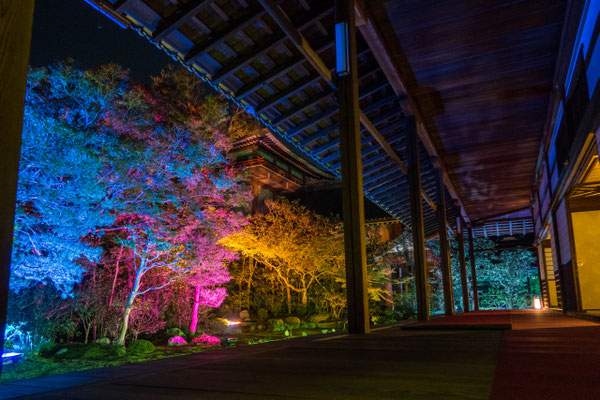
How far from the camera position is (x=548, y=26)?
4.62m

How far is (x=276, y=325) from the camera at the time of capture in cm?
1097

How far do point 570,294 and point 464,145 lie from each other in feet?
10.4

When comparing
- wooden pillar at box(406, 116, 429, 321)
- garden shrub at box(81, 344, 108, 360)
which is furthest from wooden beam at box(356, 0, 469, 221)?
garden shrub at box(81, 344, 108, 360)

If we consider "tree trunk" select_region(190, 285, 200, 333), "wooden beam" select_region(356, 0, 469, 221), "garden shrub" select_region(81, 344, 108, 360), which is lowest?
"garden shrub" select_region(81, 344, 108, 360)

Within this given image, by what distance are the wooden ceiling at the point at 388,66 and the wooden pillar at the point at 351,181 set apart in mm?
616

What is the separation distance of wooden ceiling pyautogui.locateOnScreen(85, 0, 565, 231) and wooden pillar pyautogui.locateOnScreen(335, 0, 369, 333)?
→ 2.02ft

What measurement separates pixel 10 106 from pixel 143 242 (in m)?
6.62

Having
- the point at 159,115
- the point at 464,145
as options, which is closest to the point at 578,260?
the point at 464,145

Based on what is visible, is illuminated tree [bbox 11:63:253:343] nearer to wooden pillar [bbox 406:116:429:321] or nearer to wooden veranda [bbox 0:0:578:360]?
wooden veranda [bbox 0:0:578:360]

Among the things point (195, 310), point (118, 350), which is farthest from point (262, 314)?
point (118, 350)

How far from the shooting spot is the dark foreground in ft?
3.74

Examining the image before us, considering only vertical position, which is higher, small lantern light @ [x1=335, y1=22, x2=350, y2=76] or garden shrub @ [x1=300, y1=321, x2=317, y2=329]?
small lantern light @ [x1=335, y1=22, x2=350, y2=76]

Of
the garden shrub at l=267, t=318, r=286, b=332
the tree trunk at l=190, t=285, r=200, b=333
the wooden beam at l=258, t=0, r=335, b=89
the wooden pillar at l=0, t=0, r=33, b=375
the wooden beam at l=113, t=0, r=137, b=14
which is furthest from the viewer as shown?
the garden shrub at l=267, t=318, r=286, b=332

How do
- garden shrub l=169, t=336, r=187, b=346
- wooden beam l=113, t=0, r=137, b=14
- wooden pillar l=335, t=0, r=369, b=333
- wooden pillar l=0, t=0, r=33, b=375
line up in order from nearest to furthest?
wooden pillar l=0, t=0, r=33, b=375, wooden beam l=113, t=0, r=137, b=14, wooden pillar l=335, t=0, r=369, b=333, garden shrub l=169, t=336, r=187, b=346
